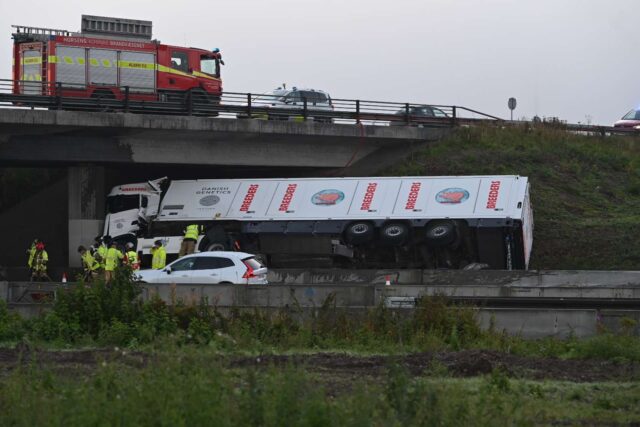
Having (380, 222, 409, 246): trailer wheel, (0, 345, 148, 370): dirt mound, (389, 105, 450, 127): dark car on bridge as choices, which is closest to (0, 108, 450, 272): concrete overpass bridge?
(389, 105, 450, 127): dark car on bridge

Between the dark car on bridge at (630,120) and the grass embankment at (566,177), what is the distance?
4.25 metres

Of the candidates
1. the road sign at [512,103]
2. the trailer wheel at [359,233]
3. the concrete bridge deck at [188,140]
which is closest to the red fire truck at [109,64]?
the concrete bridge deck at [188,140]

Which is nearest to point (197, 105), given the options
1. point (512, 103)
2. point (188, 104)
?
point (188, 104)

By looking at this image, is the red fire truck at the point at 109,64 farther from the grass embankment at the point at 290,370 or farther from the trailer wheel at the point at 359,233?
the grass embankment at the point at 290,370

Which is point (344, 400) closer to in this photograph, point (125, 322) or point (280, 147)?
point (125, 322)

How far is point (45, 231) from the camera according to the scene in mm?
46156

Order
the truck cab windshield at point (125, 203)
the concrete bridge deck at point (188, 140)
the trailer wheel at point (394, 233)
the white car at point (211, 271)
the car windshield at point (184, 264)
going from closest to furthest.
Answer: the white car at point (211, 271)
the car windshield at point (184, 264)
the trailer wheel at point (394, 233)
the concrete bridge deck at point (188, 140)
the truck cab windshield at point (125, 203)

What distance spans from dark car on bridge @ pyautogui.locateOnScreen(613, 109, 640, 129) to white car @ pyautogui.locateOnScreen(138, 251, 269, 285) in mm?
29135

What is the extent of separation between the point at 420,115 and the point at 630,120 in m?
12.0

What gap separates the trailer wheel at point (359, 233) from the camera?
36.8 m

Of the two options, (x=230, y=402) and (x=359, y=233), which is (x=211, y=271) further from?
(x=230, y=402)

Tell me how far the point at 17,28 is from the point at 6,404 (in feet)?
105

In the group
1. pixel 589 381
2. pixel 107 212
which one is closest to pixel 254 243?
pixel 107 212

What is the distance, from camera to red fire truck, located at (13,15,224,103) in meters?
41.0
